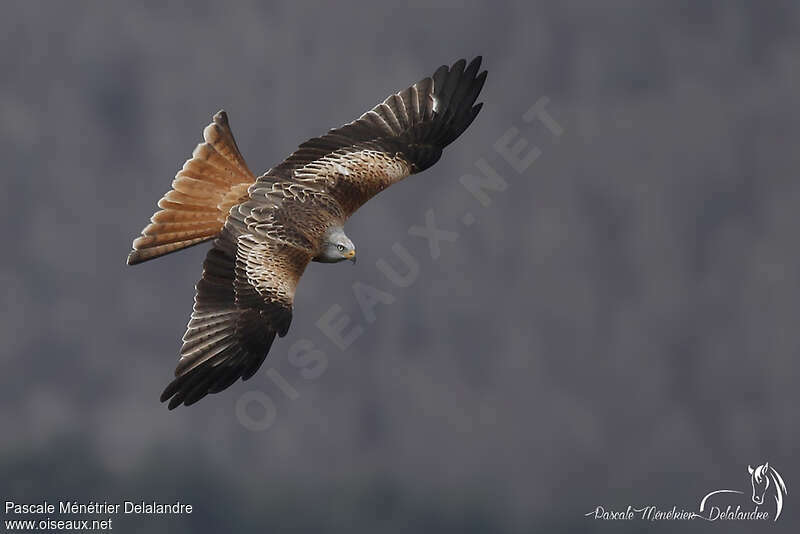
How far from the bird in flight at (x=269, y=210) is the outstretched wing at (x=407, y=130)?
0.05ft

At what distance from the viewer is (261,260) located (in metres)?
17.7

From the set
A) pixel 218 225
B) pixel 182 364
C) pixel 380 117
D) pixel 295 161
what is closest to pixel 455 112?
pixel 380 117

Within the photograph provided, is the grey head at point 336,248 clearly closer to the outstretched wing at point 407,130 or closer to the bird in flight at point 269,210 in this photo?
the bird in flight at point 269,210

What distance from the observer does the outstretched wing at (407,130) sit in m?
19.2

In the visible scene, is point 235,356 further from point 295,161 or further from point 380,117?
point 380,117

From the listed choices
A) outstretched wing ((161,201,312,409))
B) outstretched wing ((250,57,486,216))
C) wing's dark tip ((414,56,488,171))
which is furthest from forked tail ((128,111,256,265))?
wing's dark tip ((414,56,488,171))

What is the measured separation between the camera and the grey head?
59.5 ft

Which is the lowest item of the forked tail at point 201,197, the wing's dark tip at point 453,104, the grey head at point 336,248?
the grey head at point 336,248

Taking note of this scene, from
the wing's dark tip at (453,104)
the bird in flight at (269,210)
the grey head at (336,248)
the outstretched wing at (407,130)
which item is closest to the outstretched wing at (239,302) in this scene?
the bird in flight at (269,210)

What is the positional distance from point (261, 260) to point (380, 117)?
10.9 ft

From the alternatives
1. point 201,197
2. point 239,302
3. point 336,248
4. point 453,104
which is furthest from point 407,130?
point 239,302

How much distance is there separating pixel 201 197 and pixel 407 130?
3.25 metres

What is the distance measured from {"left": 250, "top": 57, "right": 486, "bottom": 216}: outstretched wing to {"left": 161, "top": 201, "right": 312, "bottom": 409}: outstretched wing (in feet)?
5.10

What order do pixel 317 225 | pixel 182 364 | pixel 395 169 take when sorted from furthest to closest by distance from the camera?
pixel 395 169 < pixel 317 225 < pixel 182 364
